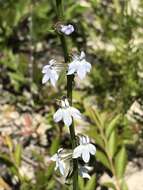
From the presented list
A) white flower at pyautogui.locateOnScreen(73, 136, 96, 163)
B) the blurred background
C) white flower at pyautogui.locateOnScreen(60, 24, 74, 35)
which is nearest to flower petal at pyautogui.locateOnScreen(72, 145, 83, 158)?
white flower at pyautogui.locateOnScreen(73, 136, 96, 163)

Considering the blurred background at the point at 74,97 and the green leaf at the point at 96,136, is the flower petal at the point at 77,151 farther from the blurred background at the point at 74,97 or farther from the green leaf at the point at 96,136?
the green leaf at the point at 96,136

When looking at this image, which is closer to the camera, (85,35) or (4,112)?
(4,112)

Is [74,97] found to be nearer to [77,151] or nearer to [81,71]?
[77,151]

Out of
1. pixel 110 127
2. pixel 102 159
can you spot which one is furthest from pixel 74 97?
pixel 102 159

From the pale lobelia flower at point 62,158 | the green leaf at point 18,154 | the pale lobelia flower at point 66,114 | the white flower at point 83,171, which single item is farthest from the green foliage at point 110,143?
the pale lobelia flower at point 66,114

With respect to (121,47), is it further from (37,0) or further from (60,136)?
(37,0)

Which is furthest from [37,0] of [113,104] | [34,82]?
[113,104]
